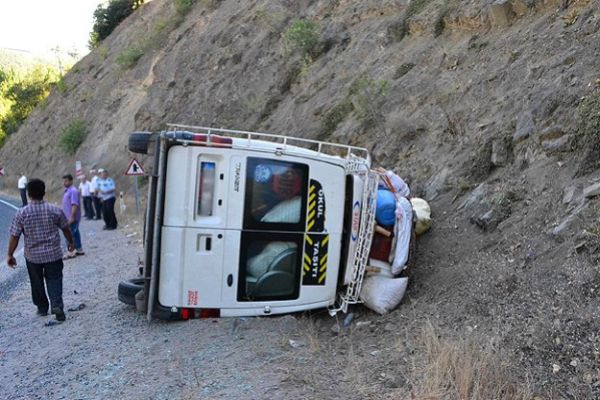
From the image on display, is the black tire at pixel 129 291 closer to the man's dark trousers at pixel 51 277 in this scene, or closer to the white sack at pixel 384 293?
the man's dark trousers at pixel 51 277

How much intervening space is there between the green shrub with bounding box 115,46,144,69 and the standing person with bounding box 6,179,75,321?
27092 millimetres

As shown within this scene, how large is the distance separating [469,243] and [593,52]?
295cm

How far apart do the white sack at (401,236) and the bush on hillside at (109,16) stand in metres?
41.3

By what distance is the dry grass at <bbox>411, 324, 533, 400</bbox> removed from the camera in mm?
4293

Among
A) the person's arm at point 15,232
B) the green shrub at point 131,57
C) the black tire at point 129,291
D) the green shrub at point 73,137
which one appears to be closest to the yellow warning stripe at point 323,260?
the black tire at point 129,291

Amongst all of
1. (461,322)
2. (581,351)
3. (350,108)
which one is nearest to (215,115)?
(350,108)

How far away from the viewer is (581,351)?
14.7 ft

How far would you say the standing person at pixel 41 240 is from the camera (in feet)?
24.6

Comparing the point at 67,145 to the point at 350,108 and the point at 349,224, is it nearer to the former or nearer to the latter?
the point at 350,108

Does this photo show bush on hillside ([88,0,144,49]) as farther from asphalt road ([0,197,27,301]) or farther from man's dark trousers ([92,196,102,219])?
asphalt road ([0,197,27,301])

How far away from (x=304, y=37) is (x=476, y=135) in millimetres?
9819

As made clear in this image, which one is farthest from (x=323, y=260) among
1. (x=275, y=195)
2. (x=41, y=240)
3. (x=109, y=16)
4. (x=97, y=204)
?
(x=109, y=16)

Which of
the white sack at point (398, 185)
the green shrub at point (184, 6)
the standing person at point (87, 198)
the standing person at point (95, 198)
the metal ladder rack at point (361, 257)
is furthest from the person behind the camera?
the green shrub at point (184, 6)

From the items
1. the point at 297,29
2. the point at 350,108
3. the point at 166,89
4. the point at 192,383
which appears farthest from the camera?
the point at 166,89
